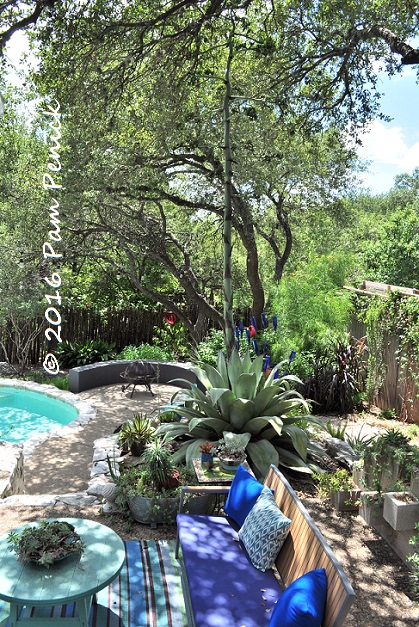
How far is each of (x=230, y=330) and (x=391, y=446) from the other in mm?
2064

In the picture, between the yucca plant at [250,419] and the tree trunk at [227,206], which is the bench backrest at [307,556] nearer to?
the yucca plant at [250,419]

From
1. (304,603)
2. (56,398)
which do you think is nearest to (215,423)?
(304,603)

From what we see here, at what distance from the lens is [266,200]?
35.8 ft

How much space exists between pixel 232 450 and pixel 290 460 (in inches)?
40.1

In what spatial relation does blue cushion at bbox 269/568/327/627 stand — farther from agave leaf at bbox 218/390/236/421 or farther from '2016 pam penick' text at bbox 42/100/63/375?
'2016 pam penick' text at bbox 42/100/63/375

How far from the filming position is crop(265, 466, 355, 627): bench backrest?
2340 millimetres

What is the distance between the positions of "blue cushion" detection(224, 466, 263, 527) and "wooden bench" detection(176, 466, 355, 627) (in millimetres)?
98

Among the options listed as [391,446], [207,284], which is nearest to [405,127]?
[207,284]

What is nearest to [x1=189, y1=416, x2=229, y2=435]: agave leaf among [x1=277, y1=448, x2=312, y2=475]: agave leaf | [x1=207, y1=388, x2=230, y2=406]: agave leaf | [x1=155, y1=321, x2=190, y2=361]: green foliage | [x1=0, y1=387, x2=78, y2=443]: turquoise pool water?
[x1=207, y1=388, x2=230, y2=406]: agave leaf

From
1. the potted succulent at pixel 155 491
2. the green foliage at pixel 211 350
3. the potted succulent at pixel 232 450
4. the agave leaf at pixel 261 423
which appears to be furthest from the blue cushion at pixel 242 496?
the green foliage at pixel 211 350

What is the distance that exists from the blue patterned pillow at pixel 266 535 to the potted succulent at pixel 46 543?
1001 mm

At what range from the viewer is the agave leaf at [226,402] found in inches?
216

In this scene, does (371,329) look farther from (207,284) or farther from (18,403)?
(18,403)

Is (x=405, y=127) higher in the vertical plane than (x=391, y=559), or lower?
higher
